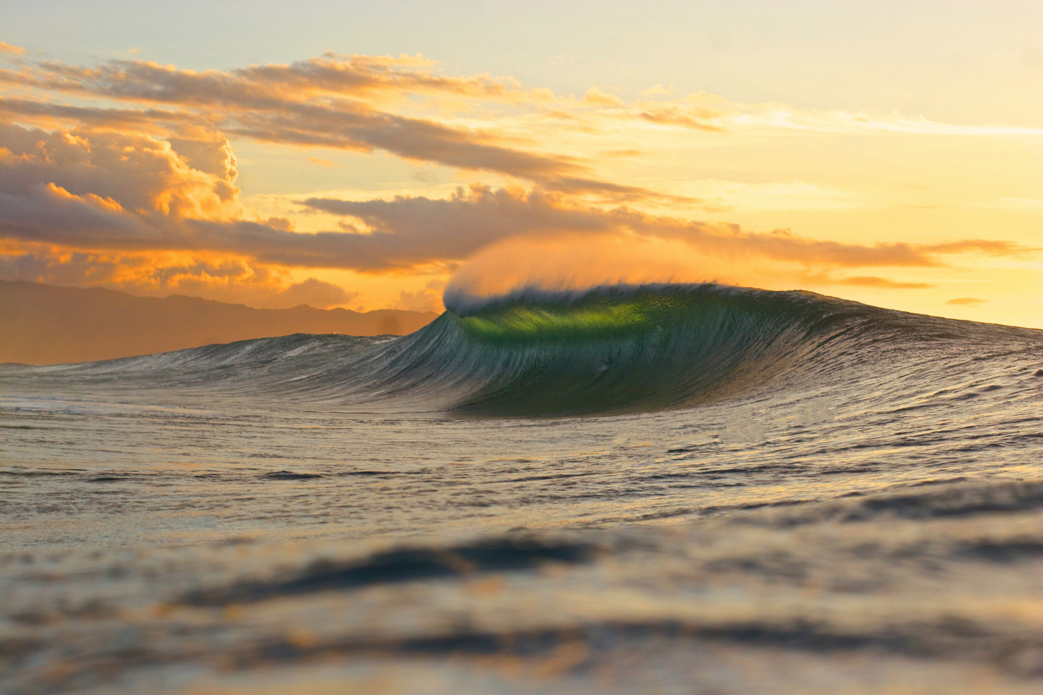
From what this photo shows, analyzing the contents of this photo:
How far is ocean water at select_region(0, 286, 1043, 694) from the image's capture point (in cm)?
111

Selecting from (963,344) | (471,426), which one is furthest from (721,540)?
(963,344)

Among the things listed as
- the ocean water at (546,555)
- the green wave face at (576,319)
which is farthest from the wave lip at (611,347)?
the ocean water at (546,555)

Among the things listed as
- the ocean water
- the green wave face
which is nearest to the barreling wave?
the green wave face

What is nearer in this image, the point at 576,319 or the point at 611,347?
the point at 611,347

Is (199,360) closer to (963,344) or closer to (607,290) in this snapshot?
(607,290)

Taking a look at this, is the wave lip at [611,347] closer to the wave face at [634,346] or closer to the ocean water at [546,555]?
the wave face at [634,346]

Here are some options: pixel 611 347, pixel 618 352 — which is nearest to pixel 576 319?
pixel 611 347

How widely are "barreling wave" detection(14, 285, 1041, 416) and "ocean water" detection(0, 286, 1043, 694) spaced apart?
14.5ft

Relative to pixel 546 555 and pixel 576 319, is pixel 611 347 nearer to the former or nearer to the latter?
pixel 576 319

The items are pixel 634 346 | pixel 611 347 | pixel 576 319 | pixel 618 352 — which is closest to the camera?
pixel 634 346

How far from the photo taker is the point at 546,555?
66.9 inches

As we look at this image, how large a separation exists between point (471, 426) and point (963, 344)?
6226 millimetres

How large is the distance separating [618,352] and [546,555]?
15.8 m

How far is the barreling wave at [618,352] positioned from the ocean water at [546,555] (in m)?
4.42
